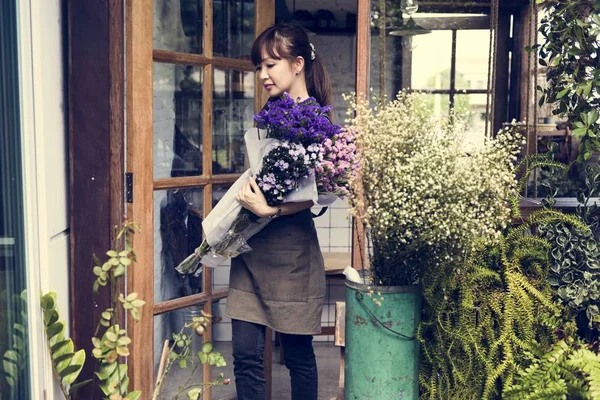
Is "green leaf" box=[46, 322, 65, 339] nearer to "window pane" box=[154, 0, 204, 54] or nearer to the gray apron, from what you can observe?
the gray apron

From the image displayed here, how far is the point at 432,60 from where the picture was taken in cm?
649

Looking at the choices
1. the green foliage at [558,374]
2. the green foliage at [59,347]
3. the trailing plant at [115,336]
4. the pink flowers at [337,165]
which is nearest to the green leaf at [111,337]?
the trailing plant at [115,336]

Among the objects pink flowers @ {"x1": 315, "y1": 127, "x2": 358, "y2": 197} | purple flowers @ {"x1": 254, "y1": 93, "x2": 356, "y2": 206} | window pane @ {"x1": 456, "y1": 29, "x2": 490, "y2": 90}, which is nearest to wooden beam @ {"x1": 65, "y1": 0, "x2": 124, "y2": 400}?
purple flowers @ {"x1": 254, "y1": 93, "x2": 356, "y2": 206}

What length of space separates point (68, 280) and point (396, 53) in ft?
14.1

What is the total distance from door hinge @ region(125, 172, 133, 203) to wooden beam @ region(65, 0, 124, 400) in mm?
22

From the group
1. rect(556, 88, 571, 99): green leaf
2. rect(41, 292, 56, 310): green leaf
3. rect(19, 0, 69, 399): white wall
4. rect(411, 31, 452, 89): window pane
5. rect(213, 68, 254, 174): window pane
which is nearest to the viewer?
rect(19, 0, 69, 399): white wall

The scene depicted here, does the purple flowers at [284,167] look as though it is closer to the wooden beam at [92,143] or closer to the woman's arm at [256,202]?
the woman's arm at [256,202]

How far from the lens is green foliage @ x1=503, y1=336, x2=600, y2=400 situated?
8.75 feet

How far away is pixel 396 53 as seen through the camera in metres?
6.49

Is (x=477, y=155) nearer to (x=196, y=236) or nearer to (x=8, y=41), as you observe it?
(x=196, y=236)

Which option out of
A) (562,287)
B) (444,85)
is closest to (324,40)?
(444,85)

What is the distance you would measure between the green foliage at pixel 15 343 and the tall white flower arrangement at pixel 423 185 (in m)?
1.12

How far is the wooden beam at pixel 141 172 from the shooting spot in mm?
2826

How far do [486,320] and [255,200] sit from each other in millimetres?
1050
